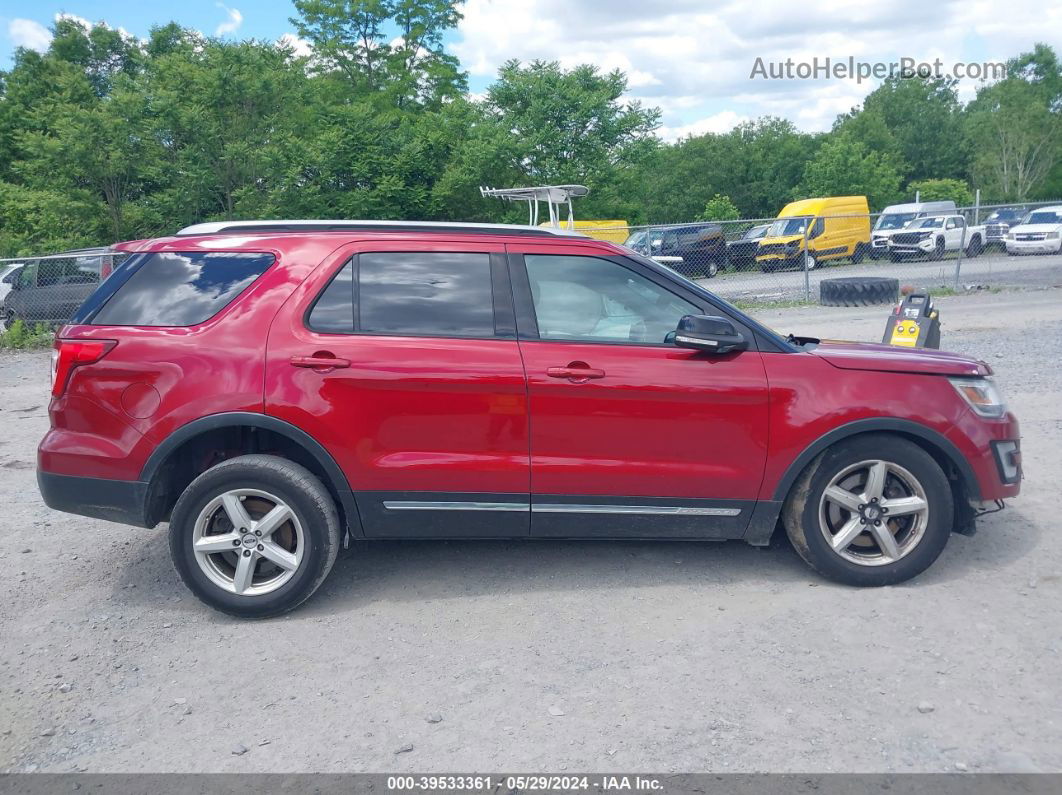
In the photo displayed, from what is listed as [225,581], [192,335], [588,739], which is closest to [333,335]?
[192,335]

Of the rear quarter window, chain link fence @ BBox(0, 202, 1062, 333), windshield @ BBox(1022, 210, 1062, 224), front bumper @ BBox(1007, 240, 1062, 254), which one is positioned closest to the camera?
the rear quarter window

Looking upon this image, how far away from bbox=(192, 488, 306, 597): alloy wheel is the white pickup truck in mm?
26649

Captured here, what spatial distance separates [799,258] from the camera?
2488 cm

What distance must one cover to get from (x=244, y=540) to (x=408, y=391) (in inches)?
41.3

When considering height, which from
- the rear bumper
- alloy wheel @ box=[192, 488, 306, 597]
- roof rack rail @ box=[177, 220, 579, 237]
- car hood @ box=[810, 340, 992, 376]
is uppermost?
roof rack rail @ box=[177, 220, 579, 237]

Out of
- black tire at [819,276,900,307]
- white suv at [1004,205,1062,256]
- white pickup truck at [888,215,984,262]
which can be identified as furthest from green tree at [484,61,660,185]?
black tire at [819,276,900,307]

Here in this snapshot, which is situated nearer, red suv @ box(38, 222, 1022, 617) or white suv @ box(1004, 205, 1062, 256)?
red suv @ box(38, 222, 1022, 617)

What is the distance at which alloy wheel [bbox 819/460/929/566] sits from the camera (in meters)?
4.54

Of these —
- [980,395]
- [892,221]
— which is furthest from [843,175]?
[980,395]

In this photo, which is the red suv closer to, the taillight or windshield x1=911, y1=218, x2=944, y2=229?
the taillight

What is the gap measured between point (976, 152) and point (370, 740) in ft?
213

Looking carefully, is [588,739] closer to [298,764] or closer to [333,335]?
[298,764]

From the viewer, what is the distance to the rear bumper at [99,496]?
440cm

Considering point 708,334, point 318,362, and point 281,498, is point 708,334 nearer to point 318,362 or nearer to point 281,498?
point 318,362
